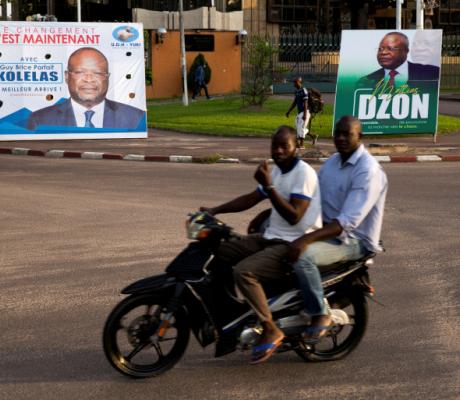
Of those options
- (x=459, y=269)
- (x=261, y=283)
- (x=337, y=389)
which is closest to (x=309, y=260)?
(x=261, y=283)

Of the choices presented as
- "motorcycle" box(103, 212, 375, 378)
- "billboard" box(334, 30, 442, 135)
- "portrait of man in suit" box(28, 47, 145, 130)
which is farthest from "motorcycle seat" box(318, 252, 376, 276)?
"portrait of man in suit" box(28, 47, 145, 130)

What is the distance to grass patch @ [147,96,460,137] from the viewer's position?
27.8 m

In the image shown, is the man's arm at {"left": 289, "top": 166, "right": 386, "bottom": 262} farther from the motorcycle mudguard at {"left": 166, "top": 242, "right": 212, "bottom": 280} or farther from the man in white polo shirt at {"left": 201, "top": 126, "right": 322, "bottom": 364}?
the motorcycle mudguard at {"left": 166, "top": 242, "right": 212, "bottom": 280}

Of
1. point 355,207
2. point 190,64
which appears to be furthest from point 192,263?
point 190,64

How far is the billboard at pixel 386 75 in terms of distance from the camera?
80.0 feet

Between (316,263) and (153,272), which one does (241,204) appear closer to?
(316,263)

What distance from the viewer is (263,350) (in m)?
6.07

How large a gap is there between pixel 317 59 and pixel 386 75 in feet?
90.6

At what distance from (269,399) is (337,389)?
1.49 ft

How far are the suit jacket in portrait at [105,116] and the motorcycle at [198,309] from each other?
20.8 meters

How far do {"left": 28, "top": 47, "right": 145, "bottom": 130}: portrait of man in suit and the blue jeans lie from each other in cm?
2102

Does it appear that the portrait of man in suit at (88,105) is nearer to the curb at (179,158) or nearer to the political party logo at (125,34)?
the political party logo at (125,34)

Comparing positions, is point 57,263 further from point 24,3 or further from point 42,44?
point 24,3

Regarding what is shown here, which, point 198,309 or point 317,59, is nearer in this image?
point 198,309
